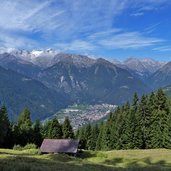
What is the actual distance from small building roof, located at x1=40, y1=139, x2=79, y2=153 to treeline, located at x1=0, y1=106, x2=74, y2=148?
610 inches

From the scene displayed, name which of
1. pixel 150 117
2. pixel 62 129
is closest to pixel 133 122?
pixel 150 117

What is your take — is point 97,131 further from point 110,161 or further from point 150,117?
point 110,161

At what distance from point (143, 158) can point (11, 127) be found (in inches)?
1945

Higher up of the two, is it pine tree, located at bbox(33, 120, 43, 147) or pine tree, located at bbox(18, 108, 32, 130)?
pine tree, located at bbox(18, 108, 32, 130)

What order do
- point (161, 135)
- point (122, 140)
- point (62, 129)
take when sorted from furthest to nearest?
point (62, 129)
point (122, 140)
point (161, 135)

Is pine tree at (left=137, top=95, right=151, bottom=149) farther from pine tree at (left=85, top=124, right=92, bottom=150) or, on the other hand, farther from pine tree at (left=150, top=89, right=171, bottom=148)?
pine tree at (left=85, top=124, right=92, bottom=150)

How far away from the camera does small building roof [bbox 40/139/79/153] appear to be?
3484 inches

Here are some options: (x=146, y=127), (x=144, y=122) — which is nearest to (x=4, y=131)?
(x=144, y=122)

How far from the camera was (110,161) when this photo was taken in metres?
73.1

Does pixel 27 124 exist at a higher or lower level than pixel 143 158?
higher

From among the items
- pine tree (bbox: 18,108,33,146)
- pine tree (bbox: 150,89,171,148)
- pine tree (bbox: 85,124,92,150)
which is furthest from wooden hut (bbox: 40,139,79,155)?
pine tree (bbox: 85,124,92,150)

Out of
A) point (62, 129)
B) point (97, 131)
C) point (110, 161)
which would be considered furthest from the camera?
point (97, 131)

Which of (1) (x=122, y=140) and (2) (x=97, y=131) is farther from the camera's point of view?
(2) (x=97, y=131)

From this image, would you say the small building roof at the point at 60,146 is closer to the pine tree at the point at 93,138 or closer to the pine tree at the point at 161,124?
the pine tree at the point at 161,124
